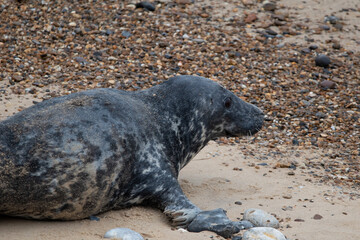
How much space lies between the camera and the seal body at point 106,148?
4145mm

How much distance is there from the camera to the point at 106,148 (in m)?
4.39

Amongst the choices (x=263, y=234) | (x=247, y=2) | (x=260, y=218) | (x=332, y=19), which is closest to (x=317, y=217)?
(x=260, y=218)

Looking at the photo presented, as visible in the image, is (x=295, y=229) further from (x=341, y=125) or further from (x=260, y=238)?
(x=341, y=125)

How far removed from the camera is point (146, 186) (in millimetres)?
4695

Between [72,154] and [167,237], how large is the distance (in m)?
0.97

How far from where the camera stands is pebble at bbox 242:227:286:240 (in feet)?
13.5

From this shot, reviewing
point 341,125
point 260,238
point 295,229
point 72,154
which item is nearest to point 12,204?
point 72,154

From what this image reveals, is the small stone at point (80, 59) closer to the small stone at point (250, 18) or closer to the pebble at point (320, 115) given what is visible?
the small stone at point (250, 18)

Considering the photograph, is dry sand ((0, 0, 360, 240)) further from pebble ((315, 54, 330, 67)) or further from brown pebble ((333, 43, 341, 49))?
brown pebble ((333, 43, 341, 49))

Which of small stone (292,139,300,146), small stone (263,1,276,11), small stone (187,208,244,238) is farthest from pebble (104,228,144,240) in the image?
small stone (263,1,276,11)

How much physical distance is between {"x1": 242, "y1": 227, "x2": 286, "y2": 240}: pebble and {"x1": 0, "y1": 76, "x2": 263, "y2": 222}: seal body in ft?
1.96

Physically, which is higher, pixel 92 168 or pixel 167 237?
pixel 92 168

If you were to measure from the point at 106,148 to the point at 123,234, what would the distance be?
2.44 feet

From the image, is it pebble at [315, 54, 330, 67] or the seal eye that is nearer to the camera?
the seal eye
